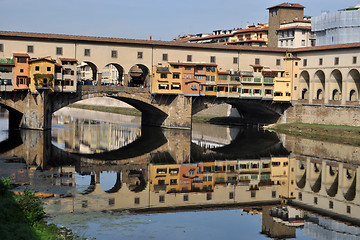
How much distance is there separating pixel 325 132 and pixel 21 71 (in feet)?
101

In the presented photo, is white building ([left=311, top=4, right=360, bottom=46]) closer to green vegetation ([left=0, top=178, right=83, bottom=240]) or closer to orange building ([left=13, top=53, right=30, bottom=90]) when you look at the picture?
orange building ([left=13, top=53, right=30, bottom=90])

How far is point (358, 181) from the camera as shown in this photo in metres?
29.7

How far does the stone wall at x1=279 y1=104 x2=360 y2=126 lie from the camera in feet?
174

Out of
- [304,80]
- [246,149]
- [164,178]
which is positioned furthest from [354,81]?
[164,178]

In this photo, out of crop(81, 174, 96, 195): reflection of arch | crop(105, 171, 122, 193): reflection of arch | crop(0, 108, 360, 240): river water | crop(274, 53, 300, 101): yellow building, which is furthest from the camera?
crop(274, 53, 300, 101): yellow building

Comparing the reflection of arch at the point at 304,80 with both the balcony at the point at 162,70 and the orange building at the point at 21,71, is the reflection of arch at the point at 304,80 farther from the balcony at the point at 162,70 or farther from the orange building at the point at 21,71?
the orange building at the point at 21,71

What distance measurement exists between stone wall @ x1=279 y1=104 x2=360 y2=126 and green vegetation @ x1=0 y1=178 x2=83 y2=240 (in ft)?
138

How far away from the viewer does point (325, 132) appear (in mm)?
51438

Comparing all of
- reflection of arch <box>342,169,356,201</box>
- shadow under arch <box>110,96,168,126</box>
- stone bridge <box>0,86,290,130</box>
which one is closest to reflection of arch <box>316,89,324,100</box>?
stone bridge <box>0,86,290,130</box>

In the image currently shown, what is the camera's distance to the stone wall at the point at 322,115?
53.1 metres

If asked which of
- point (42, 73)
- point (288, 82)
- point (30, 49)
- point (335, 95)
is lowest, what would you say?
point (335, 95)

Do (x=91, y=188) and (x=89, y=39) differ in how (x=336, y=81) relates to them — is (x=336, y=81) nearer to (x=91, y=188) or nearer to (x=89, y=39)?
(x=89, y=39)

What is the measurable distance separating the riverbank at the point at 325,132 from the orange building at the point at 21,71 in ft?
93.5

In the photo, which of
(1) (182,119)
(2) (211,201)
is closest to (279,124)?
(1) (182,119)
